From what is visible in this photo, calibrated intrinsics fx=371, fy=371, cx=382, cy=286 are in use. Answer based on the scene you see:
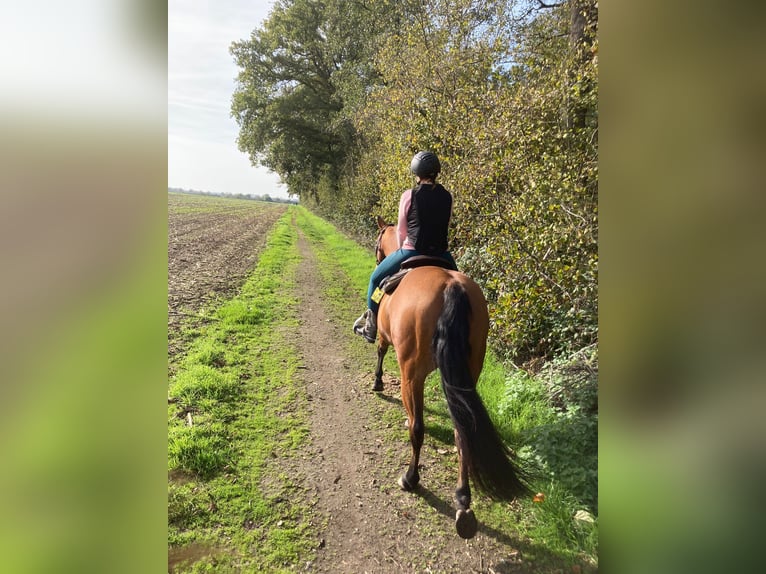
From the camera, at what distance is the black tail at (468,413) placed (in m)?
2.70

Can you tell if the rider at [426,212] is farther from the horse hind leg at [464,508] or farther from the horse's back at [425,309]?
the horse hind leg at [464,508]

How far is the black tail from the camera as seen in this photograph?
270 centimetres

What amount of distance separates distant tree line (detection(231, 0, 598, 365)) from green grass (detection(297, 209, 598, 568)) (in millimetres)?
775

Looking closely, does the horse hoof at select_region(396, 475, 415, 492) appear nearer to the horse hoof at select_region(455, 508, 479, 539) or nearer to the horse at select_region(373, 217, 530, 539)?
the horse at select_region(373, 217, 530, 539)

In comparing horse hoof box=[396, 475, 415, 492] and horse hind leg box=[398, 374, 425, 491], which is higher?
horse hind leg box=[398, 374, 425, 491]

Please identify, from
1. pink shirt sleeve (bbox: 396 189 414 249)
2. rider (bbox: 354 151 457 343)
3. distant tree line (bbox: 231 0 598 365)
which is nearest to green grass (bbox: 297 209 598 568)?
distant tree line (bbox: 231 0 598 365)

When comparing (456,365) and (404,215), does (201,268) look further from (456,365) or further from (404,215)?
(456,365)

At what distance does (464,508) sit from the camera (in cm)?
280
